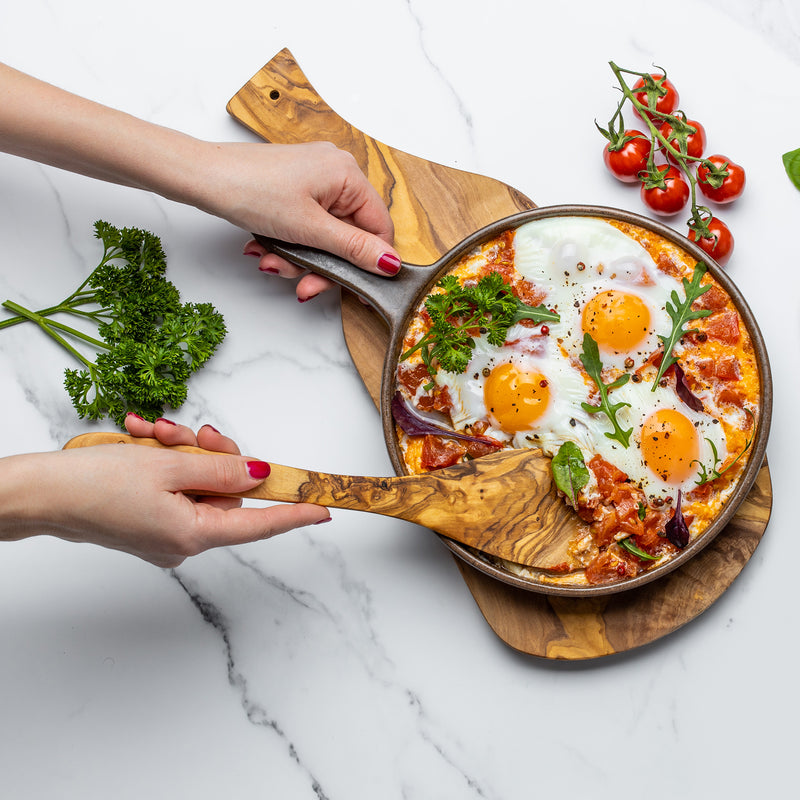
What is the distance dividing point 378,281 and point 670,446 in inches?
53.5

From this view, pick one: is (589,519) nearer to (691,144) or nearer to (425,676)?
(425,676)

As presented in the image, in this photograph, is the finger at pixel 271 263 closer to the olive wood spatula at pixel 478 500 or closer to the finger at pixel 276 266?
the finger at pixel 276 266

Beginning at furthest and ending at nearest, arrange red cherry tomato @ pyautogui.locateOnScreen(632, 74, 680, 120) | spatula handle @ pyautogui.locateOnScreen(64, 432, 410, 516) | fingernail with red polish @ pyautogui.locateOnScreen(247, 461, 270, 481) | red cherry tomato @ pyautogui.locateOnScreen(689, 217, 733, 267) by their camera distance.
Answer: red cherry tomato @ pyautogui.locateOnScreen(632, 74, 680, 120), red cherry tomato @ pyautogui.locateOnScreen(689, 217, 733, 267), spatula handle @ pyautogui.locateOnScreen(64, 432, 410, 516), fingernail with red polish @ pyautogui.locateOnScreen(247, 461, 270, 481)

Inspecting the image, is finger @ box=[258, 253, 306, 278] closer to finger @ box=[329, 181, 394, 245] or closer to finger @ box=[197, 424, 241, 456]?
finger @ box=[329, 181, 394, 245]

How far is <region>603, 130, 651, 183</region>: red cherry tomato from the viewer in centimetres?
352

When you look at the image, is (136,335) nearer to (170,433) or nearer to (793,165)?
(170,433)

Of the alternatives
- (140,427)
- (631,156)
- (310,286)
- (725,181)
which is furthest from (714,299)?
(140,427)

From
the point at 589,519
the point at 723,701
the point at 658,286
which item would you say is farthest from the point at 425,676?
the point at 658,286

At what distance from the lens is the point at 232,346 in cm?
369

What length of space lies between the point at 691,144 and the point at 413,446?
6.26ft

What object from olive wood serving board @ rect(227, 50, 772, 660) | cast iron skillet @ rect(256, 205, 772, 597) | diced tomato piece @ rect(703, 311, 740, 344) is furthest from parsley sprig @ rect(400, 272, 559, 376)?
diced tomato piece @ rect(703, 311, 740, 344)

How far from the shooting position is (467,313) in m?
3.18

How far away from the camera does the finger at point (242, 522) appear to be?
279cm

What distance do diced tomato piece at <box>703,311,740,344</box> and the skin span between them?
131 cm
